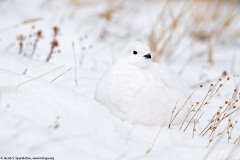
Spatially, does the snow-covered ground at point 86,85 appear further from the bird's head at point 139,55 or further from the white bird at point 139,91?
the bird's head at point 139,55

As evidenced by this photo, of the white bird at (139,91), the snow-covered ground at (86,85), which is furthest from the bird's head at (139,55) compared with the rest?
the snow-covered ground at (86,85)

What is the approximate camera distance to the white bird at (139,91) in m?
2.13

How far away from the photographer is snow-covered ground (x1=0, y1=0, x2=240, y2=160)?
5.46 feet

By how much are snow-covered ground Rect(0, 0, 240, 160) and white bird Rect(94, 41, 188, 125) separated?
77 mm

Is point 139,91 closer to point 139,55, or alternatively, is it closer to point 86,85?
point 139,55

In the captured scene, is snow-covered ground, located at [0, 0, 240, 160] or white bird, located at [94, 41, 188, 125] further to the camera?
white bird, located at [94, 41, 188, 125]

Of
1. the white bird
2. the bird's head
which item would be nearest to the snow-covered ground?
the white bird

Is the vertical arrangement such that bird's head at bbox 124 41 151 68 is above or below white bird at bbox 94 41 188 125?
above

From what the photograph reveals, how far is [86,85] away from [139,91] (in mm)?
761

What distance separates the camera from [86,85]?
280 cm

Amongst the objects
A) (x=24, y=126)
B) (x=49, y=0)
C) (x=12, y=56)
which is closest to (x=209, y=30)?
(x=49, y=0)

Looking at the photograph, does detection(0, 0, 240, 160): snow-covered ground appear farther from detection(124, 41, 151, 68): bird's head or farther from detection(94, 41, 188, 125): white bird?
detection(124, 41, 151, 68): bird's head

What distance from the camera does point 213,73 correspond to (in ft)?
13.9

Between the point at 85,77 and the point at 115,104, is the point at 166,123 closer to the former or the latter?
the point at 115,104
